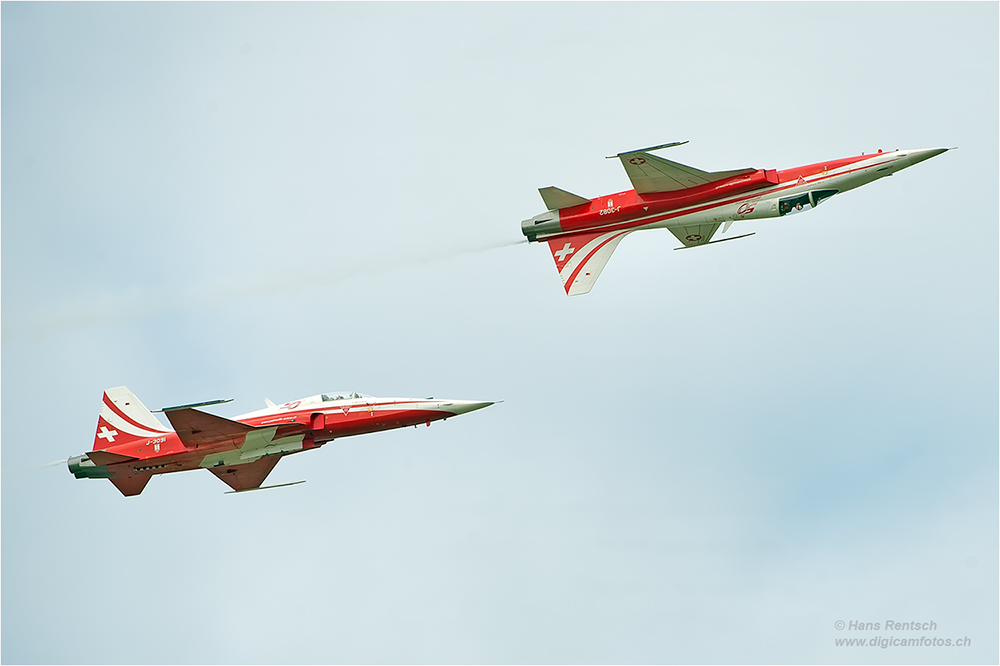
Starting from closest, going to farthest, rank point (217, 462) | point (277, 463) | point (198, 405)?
point (198, 405), point (217, 462), point (277, 463)

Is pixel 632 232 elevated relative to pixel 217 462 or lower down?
elevated

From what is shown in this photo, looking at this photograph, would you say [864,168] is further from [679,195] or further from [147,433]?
[147,433]

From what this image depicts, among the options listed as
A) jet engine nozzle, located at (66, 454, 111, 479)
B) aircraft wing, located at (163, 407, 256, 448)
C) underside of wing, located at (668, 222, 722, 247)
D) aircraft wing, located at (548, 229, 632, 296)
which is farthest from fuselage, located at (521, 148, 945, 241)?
jet engine nozzle, located at (66, 454, 111, 479)

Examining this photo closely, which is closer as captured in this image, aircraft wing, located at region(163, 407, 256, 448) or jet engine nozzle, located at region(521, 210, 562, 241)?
aircraft wing, located at region(163, 407, 256, 448)

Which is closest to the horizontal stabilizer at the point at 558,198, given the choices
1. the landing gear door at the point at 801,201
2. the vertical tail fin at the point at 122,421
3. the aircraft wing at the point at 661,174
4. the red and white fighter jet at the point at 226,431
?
the aircraft wing at the point at 661,174

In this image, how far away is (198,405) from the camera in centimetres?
5134

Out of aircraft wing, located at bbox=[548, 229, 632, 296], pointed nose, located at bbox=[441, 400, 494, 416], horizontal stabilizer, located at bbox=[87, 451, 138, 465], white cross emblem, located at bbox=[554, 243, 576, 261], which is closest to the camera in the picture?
pointed nose, located at bbox=[441, 400, 494, 416]

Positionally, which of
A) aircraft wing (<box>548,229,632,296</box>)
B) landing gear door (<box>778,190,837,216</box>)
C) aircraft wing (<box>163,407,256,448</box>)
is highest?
landing gear door (<box>778,190,837,216</box>)

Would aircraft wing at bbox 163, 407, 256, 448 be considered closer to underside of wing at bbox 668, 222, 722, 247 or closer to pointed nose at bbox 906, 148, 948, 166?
underside of wing at bbox 668, 222, 722, 247

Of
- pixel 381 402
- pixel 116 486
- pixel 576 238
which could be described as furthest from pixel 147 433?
pixel 576 238

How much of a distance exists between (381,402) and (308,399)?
276 cm

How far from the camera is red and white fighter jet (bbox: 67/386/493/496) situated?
52.7m

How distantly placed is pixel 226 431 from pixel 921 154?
26.3m

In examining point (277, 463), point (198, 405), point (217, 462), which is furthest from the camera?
point (277, 463)
